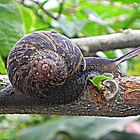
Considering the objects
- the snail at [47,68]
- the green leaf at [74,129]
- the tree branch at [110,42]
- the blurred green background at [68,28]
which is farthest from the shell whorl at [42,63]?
the green leaf at [74,129]

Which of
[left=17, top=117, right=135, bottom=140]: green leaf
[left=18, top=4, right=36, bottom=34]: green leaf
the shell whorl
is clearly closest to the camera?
the shell whorl

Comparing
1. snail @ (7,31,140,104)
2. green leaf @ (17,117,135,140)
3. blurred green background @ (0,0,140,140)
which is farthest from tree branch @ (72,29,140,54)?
green leaf @ (17,117,135,140)

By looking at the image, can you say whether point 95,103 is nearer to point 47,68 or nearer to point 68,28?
point 47,68

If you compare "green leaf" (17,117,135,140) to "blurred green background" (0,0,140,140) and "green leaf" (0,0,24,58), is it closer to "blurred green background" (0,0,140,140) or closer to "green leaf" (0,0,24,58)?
"blurred green background" (0,0,140,140)

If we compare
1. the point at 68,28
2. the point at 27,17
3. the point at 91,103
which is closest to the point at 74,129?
the point at 68,28

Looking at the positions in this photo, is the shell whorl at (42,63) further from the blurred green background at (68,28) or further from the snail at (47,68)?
the blurred green background at (68,28)
